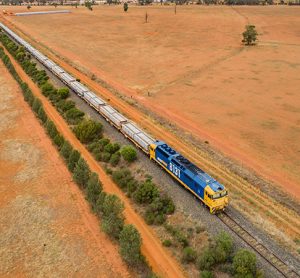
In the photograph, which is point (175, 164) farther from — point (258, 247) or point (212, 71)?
point (212, 71)

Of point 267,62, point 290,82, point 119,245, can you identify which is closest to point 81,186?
point 119,245

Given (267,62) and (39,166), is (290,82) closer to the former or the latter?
(267,62)

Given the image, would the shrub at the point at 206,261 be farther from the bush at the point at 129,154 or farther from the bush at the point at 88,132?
the bush at the point at 88,132

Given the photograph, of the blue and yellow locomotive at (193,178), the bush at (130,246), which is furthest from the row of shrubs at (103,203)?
the blue and yellow locomotive at (193,178)

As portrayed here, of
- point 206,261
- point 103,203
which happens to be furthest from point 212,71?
point 206,261

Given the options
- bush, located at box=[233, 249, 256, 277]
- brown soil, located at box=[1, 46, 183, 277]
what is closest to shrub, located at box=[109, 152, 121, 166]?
brown soil, located at box=[1, 46, 183, 277]
